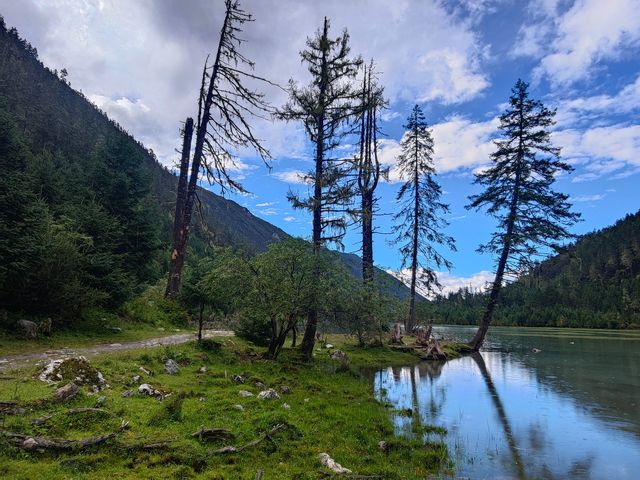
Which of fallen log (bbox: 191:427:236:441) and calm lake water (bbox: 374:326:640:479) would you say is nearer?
fallen log (bbox: 191:427:236:441)

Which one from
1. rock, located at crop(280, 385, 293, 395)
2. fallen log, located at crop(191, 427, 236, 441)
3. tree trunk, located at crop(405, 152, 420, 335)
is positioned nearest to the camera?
fallen log, located at crop(191, 427, 236, 441)

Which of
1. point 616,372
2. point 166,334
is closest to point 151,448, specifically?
point 166,334

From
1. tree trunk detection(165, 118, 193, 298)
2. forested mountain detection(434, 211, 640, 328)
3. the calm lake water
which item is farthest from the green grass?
forested mountain detection(434, 211, 640, 328)

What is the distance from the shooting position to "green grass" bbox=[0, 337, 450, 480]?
215 inches

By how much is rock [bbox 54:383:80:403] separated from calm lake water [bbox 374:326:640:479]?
6.81 metres

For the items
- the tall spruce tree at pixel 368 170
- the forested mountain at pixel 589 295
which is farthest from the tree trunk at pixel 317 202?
the forested mountain at pixel 589 295

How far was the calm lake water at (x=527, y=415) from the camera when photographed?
7.82 metres

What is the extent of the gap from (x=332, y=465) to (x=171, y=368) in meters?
6.29

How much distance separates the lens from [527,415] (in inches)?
457

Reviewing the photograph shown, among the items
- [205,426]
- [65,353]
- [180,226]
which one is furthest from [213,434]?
[180,226]

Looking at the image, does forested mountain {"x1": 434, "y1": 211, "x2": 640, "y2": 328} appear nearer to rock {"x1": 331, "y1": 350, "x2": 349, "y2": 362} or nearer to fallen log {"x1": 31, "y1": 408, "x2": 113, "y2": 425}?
rock {"x1": 331, "y1": 350, "x2": 349, "y2": 362}

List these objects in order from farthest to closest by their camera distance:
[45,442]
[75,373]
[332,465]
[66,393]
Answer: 1. [75,373]
2. [66,393]
3. [332,465]
4. [45,442]

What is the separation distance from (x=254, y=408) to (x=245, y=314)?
26.4 feet

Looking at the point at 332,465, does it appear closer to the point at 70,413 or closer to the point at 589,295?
the point at 70,413
